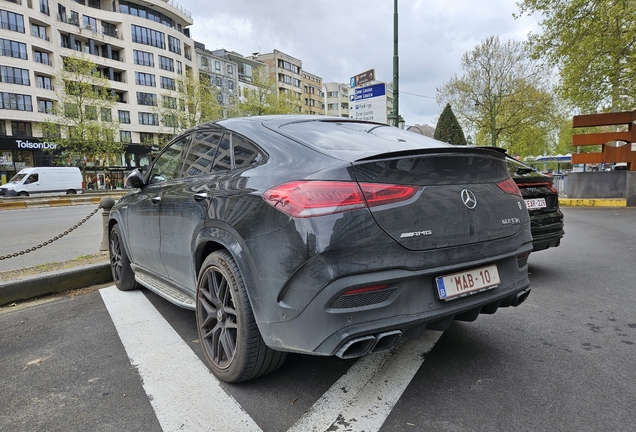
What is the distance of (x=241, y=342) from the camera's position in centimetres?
239

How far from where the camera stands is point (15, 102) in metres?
41.6

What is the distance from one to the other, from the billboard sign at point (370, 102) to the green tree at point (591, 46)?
893 cm

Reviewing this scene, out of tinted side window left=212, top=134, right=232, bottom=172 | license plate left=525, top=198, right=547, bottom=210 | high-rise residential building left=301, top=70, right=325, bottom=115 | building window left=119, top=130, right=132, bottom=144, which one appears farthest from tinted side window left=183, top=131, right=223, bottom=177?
high-rise residential building left=301, top=70, right=325, bottom=115

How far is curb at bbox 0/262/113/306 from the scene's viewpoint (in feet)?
14.5

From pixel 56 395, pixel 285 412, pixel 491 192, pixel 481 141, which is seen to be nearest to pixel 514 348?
pixel 491 192

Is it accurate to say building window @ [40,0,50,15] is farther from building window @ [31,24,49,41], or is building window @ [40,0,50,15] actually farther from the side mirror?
the side mirror

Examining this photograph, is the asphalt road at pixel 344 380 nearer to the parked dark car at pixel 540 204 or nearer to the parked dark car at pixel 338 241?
the parked dark car at pixel 338 241

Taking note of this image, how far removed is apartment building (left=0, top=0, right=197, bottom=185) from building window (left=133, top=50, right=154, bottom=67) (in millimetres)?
121

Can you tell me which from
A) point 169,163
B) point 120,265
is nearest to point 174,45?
point 120,265

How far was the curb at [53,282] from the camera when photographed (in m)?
4.41

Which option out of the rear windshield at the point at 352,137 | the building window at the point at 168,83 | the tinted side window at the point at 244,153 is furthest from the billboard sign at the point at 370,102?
the building window at the point at 168,83

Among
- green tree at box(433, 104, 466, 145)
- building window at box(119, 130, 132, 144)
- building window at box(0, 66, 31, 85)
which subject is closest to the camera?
green tree at box(433, 104, 466, 145)

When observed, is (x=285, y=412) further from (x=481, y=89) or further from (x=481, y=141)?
(x=481, y=141)

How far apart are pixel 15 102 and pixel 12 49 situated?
205 inches
